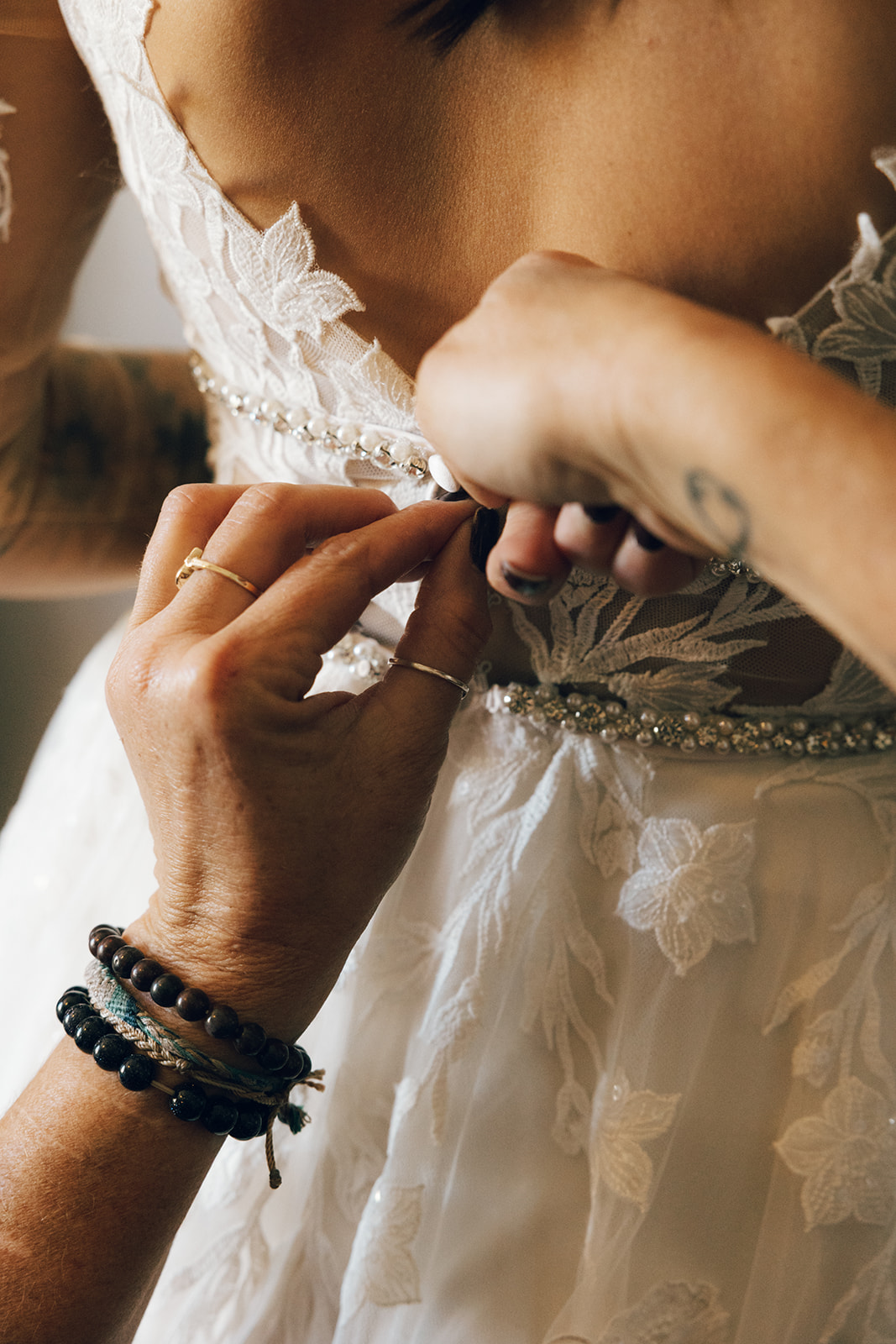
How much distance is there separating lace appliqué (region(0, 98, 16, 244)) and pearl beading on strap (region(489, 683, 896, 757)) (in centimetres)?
51

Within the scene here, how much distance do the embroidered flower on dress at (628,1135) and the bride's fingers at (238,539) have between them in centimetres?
38

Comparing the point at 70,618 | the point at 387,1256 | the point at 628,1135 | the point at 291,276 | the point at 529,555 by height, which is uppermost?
the point at 291,276

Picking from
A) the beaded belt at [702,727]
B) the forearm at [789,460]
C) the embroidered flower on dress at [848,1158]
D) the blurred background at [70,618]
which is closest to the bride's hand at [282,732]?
the beaded belt at [702,727]

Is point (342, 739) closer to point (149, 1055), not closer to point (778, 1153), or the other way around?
point (149, 1055)

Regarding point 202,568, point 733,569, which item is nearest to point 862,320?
point 733,569

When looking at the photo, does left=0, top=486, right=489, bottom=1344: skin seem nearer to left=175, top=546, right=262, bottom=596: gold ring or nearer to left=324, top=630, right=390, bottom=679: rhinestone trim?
left=175, top=546, right=262, bottom=596: gold ring

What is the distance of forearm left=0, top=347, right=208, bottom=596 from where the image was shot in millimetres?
851

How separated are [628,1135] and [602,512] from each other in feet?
1.33

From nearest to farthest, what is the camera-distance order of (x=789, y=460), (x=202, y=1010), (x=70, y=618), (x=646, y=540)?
1. (x=789, y=460)
2. (x=646, y=540)
3. (x=202, y=1010)
4. (x=70, y=618)

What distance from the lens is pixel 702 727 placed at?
1.94ft

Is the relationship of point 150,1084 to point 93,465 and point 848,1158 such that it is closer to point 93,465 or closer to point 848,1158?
point 848,1158

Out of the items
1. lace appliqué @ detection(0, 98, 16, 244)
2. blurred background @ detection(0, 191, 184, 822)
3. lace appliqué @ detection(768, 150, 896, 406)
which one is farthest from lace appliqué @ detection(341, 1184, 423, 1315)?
blurred background @ detection(0, 191, 184, 822)

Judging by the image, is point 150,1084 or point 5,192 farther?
point 5,192

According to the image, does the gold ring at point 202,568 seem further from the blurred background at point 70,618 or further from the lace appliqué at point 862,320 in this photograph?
the blurred background at point 70,618
